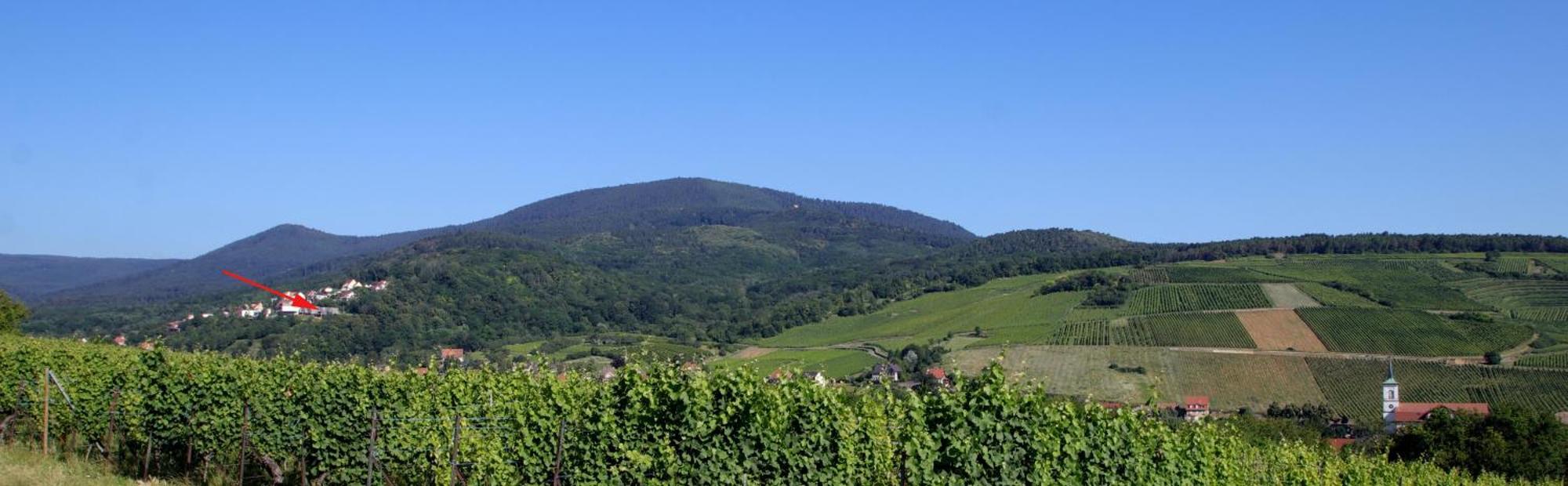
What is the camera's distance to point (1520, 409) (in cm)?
4359

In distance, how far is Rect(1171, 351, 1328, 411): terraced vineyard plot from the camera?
63125 millimetres

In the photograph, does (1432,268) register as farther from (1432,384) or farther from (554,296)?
(554,296)

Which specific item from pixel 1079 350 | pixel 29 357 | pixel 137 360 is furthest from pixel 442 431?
pixel 1079 350

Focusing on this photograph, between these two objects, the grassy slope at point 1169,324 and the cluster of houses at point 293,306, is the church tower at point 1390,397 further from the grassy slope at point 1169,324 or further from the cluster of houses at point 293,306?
the cluster of houses at point 293,306

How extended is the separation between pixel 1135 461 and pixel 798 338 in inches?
3564

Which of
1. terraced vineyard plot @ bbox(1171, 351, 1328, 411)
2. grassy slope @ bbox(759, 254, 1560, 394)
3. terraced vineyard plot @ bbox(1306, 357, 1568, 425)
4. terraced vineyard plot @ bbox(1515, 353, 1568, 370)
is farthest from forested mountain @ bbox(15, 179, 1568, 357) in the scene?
terraced vineyard plot @ bbox(1306, 357, 1568, 425)

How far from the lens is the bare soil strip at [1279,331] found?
7400 centimetres

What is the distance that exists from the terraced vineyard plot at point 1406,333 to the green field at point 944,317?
21.2m

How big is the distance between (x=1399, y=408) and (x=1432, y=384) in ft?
21.7

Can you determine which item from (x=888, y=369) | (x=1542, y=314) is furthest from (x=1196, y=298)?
(x=888, y=369)

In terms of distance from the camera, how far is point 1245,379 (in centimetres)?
6712

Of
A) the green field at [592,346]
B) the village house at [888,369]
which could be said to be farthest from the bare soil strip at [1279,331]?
the green field at [592,346]

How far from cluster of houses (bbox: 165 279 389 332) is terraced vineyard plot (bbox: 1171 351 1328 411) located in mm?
67941

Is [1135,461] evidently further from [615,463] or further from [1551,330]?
[1551,330]
